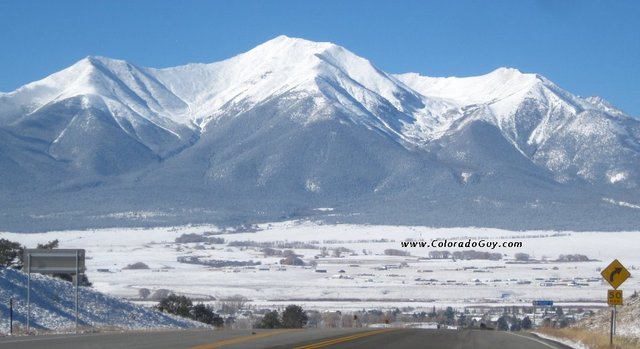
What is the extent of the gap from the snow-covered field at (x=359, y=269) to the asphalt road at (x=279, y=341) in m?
40.7

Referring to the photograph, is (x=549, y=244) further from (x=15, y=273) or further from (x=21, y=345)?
(x=21, y=345)

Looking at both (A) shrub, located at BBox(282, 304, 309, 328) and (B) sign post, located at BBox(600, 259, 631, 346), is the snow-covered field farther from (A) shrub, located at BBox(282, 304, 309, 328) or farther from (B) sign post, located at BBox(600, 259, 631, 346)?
(B) sign post, located at BBox(600, 259, 631, 346)

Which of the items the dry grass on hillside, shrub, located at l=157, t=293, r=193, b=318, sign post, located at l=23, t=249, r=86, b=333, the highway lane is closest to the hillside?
sign post, located at l=23, t=249, r=86, b=333

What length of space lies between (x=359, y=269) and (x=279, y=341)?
80.3 metres

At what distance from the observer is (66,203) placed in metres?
198

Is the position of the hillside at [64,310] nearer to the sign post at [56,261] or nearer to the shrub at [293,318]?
the sign post at [56,261]

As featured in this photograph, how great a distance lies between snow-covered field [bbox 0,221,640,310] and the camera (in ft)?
274

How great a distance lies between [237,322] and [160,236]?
102 m

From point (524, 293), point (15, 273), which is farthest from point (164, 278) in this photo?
point (15, 273)

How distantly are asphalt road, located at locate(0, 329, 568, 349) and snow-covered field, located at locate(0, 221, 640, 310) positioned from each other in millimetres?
40681

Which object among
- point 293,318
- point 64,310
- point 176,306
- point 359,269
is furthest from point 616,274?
point 359,269

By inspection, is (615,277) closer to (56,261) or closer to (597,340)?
(597,340)

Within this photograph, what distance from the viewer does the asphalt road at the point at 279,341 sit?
2811 cm

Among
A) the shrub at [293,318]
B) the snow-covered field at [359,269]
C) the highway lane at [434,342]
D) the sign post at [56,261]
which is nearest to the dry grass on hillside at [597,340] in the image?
the highway lane at [434,342]
